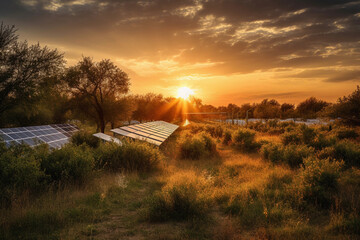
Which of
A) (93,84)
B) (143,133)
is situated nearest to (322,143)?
(143,133)

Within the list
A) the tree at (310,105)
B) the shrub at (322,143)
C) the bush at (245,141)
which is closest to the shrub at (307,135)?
the shrub at (322,143)

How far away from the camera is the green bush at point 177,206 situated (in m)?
5.90

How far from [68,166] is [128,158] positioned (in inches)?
136

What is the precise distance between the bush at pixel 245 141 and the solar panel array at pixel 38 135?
50.1ft

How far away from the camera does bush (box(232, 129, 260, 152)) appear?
60.2ft

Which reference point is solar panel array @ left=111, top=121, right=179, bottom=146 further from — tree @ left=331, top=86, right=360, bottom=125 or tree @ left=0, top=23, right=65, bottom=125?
tree @ left=331, top=86, right=360, bottom=125

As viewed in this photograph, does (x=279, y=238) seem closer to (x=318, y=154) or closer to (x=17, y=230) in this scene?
(x=17, y=230)

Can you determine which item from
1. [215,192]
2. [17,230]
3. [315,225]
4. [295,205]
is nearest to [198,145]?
[215,192]

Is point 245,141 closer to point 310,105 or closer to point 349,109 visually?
point 349,109

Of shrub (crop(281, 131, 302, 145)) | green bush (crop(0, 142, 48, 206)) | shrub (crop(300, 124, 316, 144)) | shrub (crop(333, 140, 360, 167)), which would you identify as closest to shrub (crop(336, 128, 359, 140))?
shrub (crop(300, 124, 316, 144))

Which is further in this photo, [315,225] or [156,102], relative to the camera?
[156,102]

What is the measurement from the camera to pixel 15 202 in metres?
6.06

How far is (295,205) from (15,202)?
8.08 m

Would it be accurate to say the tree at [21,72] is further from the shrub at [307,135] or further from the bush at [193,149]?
the shrub at [307,135]
